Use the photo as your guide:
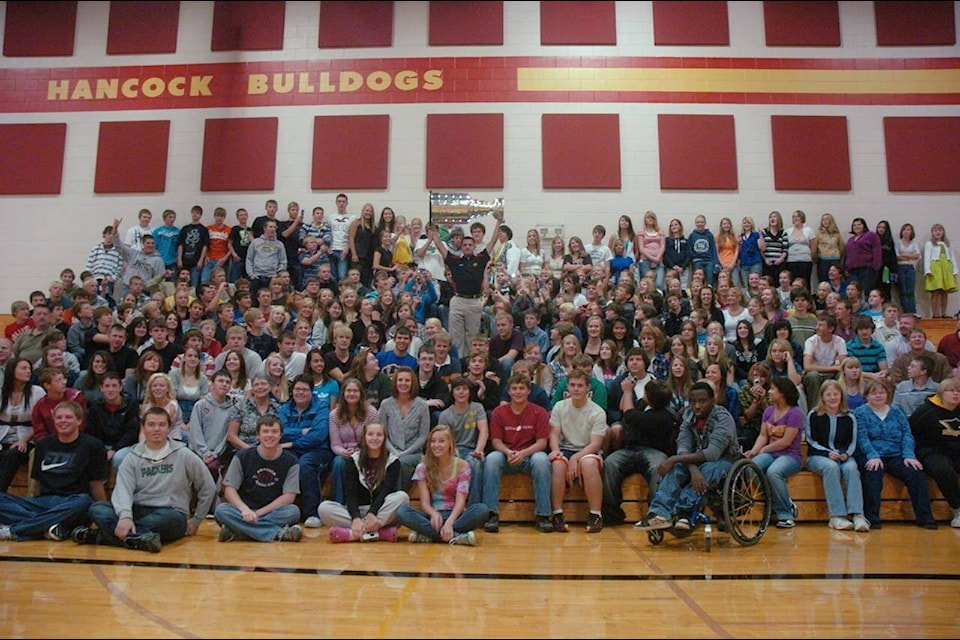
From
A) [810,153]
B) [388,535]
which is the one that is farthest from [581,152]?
[388,535]

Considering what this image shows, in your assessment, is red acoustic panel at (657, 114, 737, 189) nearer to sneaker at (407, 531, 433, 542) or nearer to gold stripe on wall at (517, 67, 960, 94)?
gold stripe on wall at (517, 67, 960, 94)

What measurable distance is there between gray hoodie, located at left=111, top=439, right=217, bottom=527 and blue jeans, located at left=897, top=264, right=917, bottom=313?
1021 cm

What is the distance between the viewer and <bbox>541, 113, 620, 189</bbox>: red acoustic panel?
1236cm

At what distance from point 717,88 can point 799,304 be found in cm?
552

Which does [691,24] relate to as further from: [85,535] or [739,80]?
[85,535]

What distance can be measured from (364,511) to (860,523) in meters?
3.68

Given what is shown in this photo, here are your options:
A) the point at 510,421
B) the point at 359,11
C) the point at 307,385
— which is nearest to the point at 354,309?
the point at 307,385

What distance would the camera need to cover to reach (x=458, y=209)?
12.4m

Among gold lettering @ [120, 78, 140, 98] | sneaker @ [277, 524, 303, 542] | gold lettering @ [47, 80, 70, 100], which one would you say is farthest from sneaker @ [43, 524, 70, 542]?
gold lettering @ [47, 80, 70, 100]

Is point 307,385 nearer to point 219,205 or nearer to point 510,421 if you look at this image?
point 510,421

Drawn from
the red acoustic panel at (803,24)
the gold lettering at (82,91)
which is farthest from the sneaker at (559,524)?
the gold lettering at (82,91)

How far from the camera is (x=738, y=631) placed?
3.36 meters

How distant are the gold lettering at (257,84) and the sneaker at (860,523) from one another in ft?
35.6

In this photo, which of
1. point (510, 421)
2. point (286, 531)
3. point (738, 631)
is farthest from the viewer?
point (510, 421)
